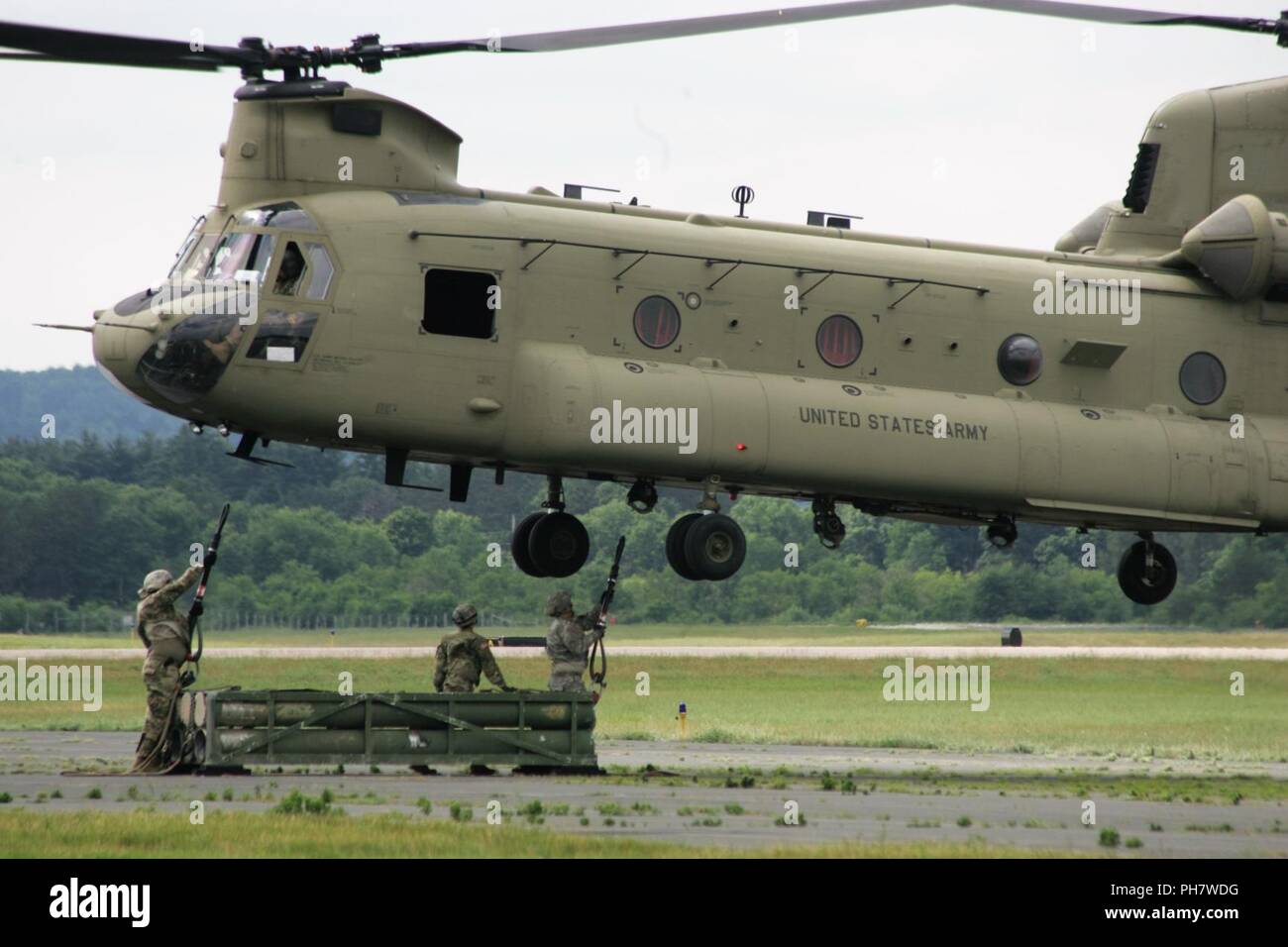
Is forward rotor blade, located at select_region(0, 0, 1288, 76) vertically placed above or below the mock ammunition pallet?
above

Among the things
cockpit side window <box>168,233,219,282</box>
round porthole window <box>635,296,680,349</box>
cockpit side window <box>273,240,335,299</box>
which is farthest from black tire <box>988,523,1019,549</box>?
cockpit side window <box>168,233,219,282</box>

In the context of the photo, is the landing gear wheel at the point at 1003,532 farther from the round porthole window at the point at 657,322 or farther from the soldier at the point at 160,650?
the soldier at the point at 160,650

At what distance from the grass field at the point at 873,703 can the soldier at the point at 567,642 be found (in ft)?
22.7

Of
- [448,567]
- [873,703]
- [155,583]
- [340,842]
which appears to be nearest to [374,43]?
[155,583]

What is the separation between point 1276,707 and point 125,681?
22.9 m

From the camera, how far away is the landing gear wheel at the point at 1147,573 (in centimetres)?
2753

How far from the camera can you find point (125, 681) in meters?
43.3

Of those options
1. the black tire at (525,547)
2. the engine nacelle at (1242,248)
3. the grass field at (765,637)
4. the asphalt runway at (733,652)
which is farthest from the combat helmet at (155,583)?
the grass field at (765,637)

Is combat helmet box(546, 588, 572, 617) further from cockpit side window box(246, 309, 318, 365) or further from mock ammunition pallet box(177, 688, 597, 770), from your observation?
Answer: cockpit side window box(246, 309, 318, 365)

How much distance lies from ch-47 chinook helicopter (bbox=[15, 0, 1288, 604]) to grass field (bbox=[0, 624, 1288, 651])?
80.1 ft

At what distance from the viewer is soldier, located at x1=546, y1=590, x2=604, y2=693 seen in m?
23.7

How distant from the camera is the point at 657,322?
2375cm
